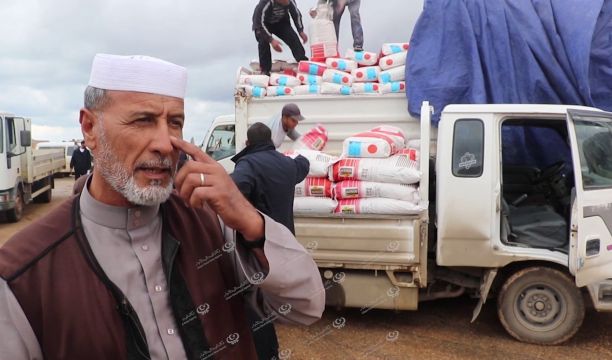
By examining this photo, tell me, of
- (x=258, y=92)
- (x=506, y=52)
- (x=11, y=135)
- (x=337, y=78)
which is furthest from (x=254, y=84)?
(x=11, y=135)

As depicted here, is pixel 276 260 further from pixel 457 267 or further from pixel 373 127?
pixel 373 127

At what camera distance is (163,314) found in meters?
1.41

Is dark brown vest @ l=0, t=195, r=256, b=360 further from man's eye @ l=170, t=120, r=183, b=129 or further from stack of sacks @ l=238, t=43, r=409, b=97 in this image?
stack of sacks @ l=238, t=43, r=409, b=97

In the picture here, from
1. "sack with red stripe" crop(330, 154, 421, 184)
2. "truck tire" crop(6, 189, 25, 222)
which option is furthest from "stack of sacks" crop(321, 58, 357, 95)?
"truck tire" crop(6, 189, 25, 222)

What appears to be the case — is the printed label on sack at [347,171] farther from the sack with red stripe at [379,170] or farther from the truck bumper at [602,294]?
the truck bumper at [602,294]

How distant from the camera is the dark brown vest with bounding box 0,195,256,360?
1.24 metres

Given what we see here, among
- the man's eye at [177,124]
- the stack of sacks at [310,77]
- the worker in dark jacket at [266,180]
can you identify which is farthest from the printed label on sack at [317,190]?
the man's eye at [177,124]

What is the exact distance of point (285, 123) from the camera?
521cm

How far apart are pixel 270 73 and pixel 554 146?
10.8 feet

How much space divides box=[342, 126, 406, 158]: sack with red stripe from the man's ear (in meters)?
3.52

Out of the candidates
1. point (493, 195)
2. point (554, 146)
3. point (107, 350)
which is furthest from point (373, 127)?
point (107, 350)

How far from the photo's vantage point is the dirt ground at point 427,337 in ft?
14.8

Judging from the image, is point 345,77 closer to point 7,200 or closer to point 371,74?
point 371,74

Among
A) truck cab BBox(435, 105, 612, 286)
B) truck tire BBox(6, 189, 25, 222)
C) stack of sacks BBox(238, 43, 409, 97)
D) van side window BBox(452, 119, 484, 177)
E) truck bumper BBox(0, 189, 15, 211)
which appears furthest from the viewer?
truck tire BBox(6, 189, 25, 222)
